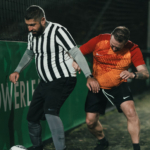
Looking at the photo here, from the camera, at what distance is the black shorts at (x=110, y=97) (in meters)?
3.82

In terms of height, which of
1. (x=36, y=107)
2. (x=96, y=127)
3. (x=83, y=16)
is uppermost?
(x=83, y=16)

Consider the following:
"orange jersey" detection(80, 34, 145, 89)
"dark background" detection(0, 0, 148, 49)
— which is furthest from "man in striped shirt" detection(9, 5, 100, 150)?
"dark background" detection(0, 0, 148, 49)

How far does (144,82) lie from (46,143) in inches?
268

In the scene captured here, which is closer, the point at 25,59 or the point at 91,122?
the point at 25,59

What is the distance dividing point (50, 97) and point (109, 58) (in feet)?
3.56

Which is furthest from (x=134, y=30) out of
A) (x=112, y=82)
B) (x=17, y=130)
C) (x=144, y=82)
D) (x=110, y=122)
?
(x=17, y=130)

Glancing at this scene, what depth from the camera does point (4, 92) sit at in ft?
12.3

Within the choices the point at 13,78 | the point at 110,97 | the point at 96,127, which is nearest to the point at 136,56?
the point at 110,97

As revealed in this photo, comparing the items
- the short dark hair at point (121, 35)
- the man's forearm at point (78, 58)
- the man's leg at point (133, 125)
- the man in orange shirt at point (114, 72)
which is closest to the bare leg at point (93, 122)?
the man in orange shirt at point (114, 72)

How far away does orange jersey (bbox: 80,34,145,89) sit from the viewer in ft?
12.2

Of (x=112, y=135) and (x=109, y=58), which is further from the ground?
(x=109, y=58)

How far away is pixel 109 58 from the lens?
379 centimetres

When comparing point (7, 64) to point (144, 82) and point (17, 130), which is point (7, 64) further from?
point (144, 82)

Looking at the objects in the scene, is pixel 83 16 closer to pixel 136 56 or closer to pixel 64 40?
pixel 136 56
